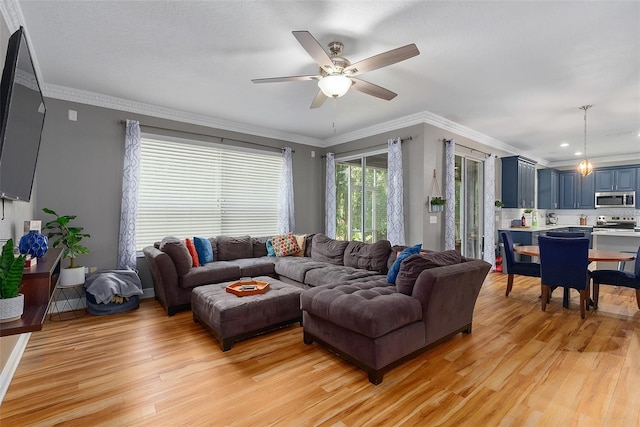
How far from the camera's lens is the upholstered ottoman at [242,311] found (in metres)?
2.80

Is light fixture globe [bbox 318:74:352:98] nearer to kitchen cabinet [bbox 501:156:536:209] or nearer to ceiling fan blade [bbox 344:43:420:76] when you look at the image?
ceiling fan blade [bbox 344:43:420:76]

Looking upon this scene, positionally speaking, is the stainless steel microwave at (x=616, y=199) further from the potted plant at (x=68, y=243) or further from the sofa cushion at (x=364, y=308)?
the potted plant at (x=68, y=243)

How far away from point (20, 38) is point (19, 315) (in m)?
1.62

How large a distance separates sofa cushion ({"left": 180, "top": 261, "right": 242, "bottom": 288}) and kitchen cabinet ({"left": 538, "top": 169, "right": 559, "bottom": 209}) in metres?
8.30

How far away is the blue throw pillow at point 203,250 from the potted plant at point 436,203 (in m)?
3.49

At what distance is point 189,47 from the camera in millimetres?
2873

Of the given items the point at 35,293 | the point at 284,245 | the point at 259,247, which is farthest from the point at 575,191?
the point at 35,293

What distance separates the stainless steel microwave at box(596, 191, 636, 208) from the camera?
7.33 m

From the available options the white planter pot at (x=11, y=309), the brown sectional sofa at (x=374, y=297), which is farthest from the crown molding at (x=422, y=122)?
the white planter pot at (x=11, y=309)

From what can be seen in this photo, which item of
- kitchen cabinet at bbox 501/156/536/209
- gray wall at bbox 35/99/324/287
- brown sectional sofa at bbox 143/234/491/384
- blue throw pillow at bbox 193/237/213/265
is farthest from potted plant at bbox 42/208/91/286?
kitchen cabinet at bbox 501/156/536/209

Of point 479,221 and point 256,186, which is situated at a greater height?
point 256,186

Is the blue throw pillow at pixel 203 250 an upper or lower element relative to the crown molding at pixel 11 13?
lower

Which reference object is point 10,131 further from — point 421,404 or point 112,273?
point 421,404

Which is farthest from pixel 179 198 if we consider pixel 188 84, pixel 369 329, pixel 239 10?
pixel 369 329
